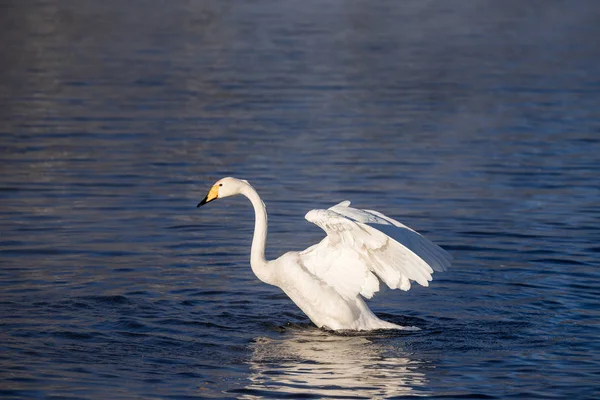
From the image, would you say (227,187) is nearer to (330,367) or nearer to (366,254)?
(366,254)

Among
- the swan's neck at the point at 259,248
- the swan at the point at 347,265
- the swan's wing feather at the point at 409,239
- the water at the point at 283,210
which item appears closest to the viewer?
the water at the point at 283,210

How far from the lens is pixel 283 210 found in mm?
17281

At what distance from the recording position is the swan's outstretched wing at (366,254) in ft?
36.3

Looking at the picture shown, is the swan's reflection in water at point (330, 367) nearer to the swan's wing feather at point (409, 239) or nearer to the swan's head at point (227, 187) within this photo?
the swan's wing feather at point (409, 239)

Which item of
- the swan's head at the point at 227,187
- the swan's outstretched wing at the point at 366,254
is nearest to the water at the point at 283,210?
the swan's outstretched wing at the point at 366,254

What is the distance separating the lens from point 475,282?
13883 mm

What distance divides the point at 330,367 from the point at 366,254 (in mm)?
1339

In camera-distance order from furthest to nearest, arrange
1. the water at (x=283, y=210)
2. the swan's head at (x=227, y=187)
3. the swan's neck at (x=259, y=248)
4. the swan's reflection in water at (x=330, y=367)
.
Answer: the swan's head at (x=227, y=187) → the swan's neck at (x=259, y=248) → the water at (x=283, y=210) → the swan's reflection in water at (x=330, y=367)

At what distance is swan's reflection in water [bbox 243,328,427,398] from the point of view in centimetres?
1009

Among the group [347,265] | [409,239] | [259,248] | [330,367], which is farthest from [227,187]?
[330,367]

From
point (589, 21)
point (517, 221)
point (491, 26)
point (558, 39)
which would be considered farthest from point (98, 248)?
point (589, 21)

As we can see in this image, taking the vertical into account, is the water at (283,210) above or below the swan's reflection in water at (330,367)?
above

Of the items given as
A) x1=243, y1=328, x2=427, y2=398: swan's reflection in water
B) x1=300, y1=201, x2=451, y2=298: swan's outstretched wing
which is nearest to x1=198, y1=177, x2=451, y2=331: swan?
x1=300, y1=201, x2=451, y2=298: swan's outstretched wing

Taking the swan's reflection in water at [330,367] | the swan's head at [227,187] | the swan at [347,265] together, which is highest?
the swan's head at [227,187]
